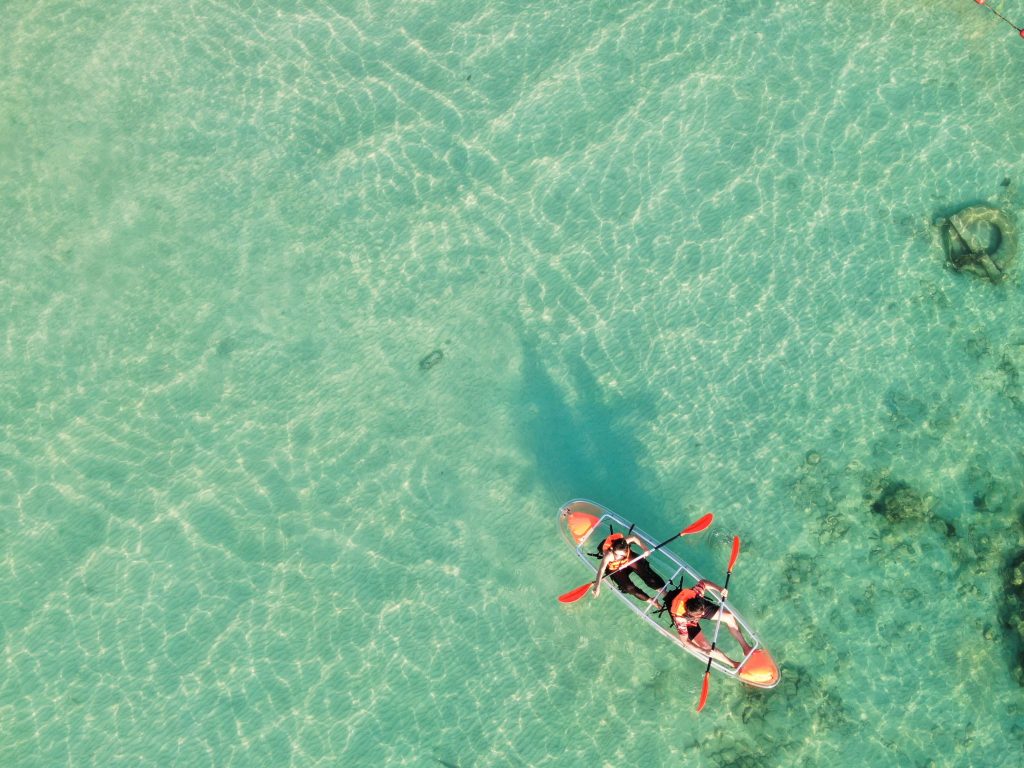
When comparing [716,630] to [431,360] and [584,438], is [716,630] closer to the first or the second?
[584,438]

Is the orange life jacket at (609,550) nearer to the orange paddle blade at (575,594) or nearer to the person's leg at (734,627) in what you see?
the orange paddle blade at (575,594)

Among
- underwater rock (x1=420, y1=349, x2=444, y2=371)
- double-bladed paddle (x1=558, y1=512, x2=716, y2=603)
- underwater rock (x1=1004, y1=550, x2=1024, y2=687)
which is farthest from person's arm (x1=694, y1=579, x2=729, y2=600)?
underwater rock (x1=420, y1=349, x2=444, y2=371)

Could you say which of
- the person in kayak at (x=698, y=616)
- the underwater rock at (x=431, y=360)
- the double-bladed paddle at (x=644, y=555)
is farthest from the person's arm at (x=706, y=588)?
the underwater rock at (x=431, y=360)

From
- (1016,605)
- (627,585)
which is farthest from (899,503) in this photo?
(627,585)

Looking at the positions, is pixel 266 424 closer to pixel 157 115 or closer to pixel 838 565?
pixel 157 115

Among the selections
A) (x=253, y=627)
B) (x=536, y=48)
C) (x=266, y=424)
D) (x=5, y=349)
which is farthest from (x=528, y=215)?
(x=5, y=349)

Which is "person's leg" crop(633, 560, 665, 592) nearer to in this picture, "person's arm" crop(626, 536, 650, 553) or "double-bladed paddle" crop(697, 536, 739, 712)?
"person's arm" crop(626, 536, 650, 553)
